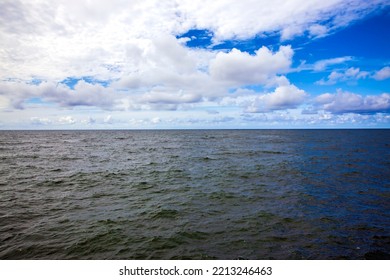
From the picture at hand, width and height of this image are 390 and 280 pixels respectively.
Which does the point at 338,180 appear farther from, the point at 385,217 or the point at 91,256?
the point at 91,256

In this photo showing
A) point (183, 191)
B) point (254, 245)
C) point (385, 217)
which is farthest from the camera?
point (183, 191)

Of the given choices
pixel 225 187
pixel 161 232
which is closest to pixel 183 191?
pixel 225 187

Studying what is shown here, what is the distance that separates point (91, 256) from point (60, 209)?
25.6ft

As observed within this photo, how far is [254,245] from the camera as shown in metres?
10.8

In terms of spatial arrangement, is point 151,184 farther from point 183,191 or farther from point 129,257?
point 129,257

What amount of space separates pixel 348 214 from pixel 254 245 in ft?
27.5

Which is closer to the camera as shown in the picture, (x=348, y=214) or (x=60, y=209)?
(x=348, y=214)
